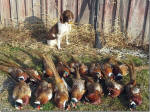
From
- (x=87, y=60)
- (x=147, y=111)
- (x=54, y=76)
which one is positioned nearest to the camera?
(x=147, y=111)

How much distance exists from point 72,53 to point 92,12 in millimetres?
1410

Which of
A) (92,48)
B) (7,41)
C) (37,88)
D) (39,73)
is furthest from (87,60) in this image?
(7,41)

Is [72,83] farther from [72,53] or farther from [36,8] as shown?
[36,8]

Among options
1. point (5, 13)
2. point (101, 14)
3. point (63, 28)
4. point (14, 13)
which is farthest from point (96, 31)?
point (5, 13)

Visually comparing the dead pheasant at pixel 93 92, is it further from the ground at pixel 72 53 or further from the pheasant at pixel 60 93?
the pheasant at pixel 60 93

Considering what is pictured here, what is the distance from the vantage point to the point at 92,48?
24.3ft

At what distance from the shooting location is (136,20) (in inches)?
288

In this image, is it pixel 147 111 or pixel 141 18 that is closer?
pixel 147 111

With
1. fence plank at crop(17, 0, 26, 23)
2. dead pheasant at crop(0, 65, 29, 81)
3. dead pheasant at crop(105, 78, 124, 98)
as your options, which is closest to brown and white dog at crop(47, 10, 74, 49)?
fence plank at crop(17, 0, 26, 23)

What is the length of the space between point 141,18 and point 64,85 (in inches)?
128

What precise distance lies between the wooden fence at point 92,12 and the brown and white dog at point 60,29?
0.94m

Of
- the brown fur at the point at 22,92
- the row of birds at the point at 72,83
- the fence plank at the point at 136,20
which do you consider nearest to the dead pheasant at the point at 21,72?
the row of birds at the point at 72,83

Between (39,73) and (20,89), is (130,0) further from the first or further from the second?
(20,89)

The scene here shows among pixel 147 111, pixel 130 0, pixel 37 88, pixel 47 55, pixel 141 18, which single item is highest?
pixel 130 0
